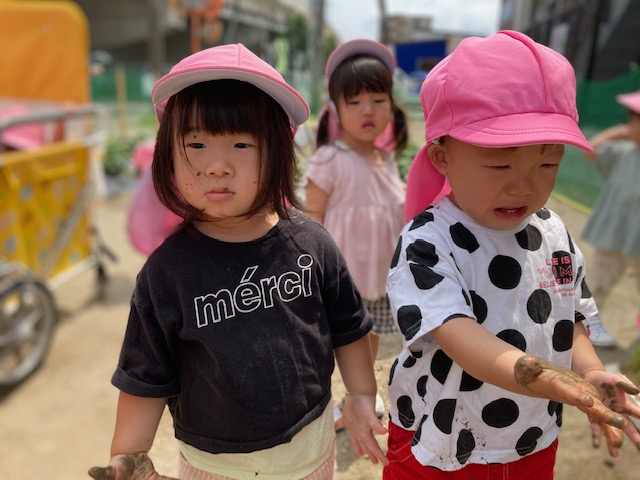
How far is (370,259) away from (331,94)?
0.57 metres

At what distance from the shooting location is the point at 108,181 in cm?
857

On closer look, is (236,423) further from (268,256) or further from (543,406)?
(543,406)

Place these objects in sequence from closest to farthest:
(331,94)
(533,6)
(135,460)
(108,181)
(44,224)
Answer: (135,460) < (331,94) < (533,6) < (44,224) < (108,181)

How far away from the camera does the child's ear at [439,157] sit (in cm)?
107

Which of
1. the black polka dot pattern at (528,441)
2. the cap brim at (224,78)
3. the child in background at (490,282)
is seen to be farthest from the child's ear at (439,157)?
the black polka dot pattern at (528,441)

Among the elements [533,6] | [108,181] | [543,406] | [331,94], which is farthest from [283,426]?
[108,181]

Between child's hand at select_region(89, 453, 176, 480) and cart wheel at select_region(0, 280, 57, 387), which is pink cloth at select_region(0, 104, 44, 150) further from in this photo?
child's hand at select_region(89, 453, 176, 480)

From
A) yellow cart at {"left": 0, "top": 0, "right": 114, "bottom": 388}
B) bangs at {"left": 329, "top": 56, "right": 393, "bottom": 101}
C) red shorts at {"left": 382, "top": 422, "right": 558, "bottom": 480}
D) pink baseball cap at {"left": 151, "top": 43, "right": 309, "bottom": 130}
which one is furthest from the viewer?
yellow cart at {"left": 0, "top": 0, "right": 114, "bottom": 388}

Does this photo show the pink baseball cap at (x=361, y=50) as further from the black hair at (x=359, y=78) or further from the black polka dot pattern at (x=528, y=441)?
the black polka dot pattern at (x=528, y=441)

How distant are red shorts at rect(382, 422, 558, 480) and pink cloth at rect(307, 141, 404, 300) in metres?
0.82

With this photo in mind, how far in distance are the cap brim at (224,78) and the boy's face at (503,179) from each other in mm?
305

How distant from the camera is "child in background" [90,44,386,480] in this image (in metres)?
1.05

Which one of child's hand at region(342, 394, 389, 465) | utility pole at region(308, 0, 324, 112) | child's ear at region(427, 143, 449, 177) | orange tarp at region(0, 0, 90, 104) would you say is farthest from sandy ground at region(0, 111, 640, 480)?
utility pole at region(308, 0, 324, 112)

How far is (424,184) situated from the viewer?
3.93 feet
